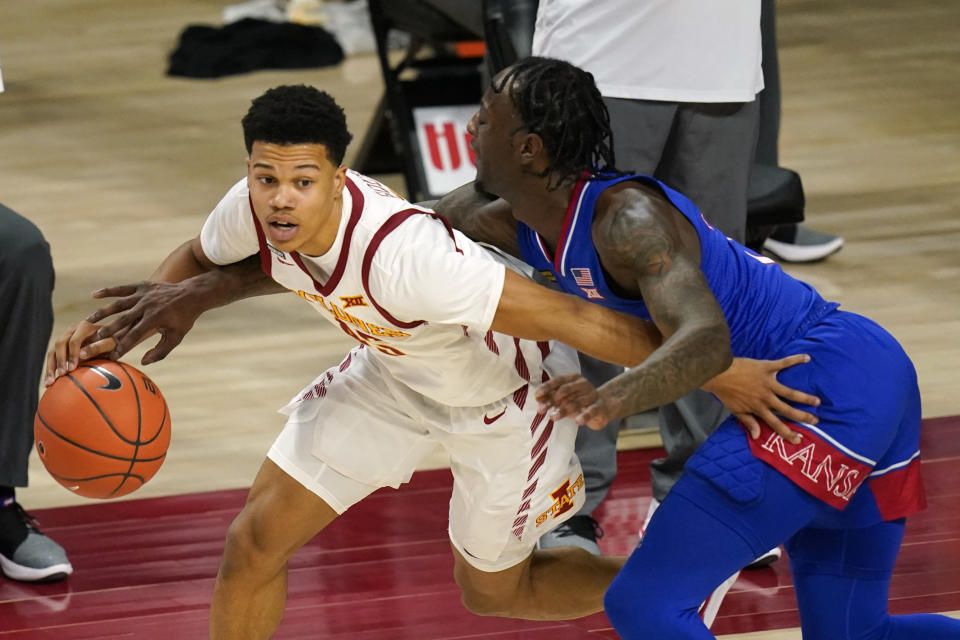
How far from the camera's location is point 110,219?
287 inches

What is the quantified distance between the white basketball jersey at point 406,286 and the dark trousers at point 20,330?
39.1 inches

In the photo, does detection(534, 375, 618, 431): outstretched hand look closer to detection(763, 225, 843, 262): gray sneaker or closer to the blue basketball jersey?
the blue basketball jersey

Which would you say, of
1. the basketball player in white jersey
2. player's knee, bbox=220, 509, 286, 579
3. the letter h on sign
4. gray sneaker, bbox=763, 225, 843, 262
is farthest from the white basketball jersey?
the letter h on sign

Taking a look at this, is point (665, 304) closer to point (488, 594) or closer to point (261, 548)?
Result: point (488, 594)

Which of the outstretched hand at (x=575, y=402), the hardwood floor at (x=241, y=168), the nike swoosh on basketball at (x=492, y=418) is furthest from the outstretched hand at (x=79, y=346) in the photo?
the hardwood floor at (x=241, y=168)

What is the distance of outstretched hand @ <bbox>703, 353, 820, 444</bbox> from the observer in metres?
2.88

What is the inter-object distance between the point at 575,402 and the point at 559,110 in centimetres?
72

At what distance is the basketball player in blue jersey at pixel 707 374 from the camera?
9.32 feet

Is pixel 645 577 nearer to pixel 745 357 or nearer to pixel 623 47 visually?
pixel 745 357

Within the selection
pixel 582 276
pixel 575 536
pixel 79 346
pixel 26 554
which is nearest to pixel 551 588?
pixel 575 536

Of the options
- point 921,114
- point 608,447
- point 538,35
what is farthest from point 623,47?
point 921,114

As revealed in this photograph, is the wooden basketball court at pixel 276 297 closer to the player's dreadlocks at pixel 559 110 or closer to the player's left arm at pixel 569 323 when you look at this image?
the player's left arm at pixel 569 323

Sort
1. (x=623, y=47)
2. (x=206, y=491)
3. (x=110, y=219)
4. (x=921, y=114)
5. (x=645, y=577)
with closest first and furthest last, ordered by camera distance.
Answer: (x=645, y=577)
(x=623, y=47)
(x=206, y=491)
(x=110, y=219)
(x=921, y=114)

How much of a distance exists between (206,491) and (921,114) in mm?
5186
